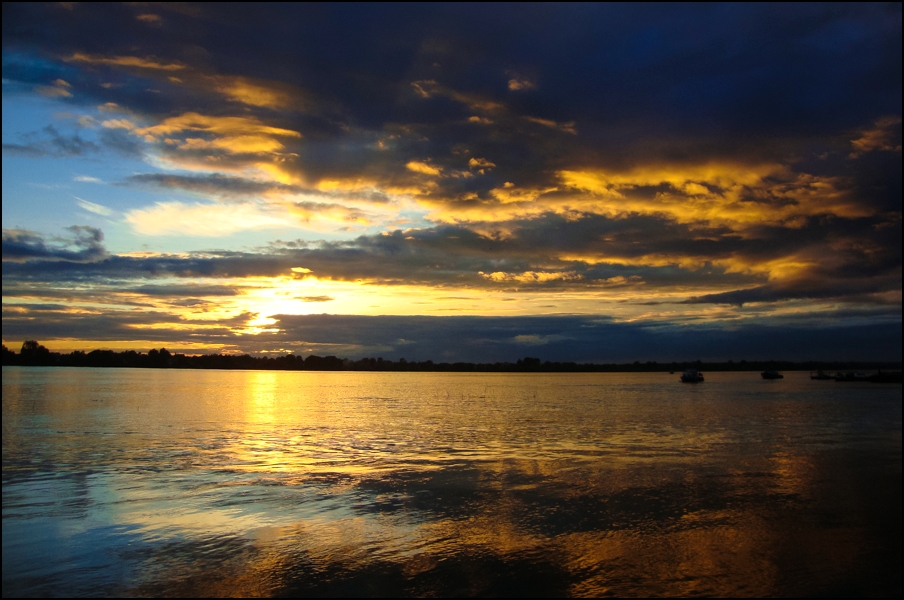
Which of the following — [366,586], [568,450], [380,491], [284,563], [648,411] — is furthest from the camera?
[648,411]

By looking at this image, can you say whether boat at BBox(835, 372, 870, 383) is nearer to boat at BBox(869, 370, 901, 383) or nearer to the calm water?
boat at BBox(869, 370, 901, 383)

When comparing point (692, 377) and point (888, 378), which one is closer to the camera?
point (888, 378)

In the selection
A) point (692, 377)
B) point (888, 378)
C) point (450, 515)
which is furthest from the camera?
point (692, 377)

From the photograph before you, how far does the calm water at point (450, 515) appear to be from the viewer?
571 inches

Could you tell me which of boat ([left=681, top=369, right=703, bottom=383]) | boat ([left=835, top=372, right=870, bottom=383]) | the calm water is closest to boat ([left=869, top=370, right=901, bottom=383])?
boat ([left=835, top=372, right=870, bottom=383])

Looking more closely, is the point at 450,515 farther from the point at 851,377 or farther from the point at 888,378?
the point at 851,377

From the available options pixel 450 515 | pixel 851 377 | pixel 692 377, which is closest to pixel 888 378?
pixel 851 377

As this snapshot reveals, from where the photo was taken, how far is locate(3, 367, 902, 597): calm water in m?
14.5

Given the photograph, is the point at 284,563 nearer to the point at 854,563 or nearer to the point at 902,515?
the point at 854,563

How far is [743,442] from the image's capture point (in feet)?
132

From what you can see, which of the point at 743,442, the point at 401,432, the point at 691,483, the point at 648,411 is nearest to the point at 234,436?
the point at 401,432

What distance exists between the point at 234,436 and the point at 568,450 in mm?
24562

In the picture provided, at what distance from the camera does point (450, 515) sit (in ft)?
66.3

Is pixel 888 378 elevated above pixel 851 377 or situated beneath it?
elevated above
